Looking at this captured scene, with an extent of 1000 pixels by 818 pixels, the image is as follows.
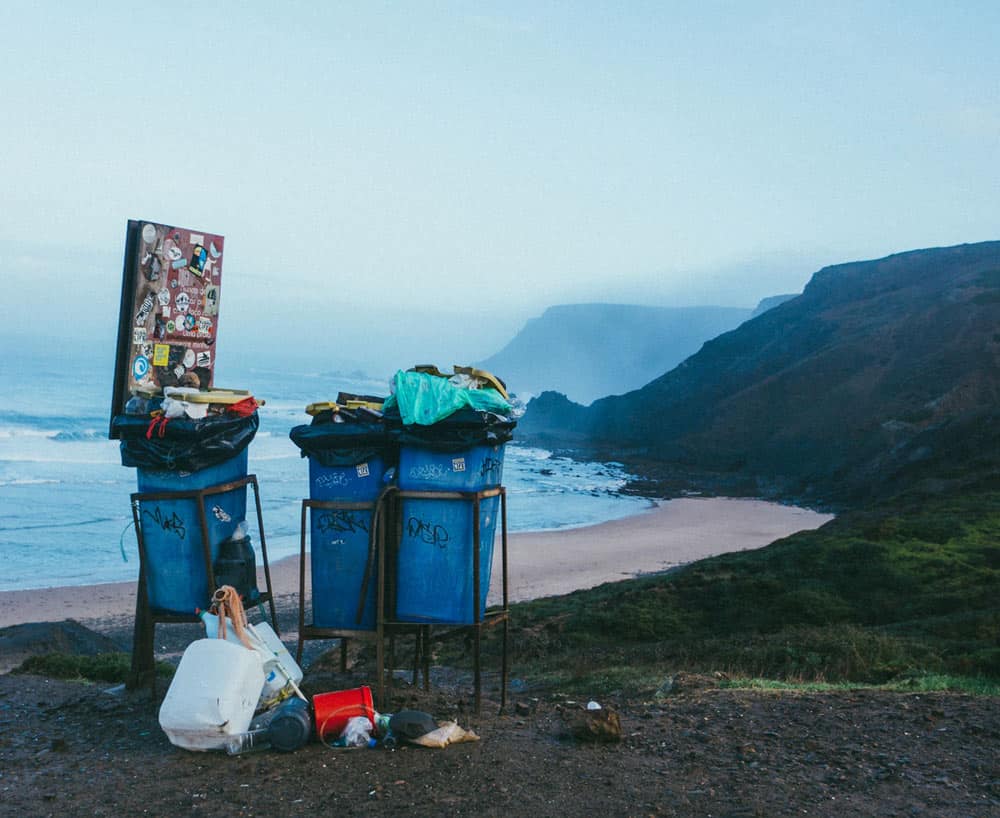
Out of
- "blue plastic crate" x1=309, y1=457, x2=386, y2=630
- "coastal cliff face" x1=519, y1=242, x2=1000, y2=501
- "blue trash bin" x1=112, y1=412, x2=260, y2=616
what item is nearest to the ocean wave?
"coastal cliff face" x1=519, y1=242, x2=1000, y2=501

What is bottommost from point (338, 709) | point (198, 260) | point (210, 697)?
point (338, 709)

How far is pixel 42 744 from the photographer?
17.0ft

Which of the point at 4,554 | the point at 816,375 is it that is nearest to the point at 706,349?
the point at 816,375

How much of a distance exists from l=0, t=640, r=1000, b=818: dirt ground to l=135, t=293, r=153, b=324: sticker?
260 centimetres

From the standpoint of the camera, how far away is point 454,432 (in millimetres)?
5414

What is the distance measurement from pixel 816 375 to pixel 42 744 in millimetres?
55700

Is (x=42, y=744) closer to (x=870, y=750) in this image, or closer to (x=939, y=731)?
(x=870, y=750)

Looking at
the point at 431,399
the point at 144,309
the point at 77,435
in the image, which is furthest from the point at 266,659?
the point at 77,435

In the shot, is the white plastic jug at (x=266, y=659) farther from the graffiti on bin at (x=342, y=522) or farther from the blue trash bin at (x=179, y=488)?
the graffiti on bin at (x=342, y=522)

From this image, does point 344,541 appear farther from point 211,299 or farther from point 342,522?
point 211,299

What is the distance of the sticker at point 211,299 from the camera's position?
20.9 feet

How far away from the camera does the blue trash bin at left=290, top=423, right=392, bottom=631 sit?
5496 mm

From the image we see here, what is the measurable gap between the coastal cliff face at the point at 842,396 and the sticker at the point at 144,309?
2633 centimetres

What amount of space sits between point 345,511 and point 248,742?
1.47 meters
